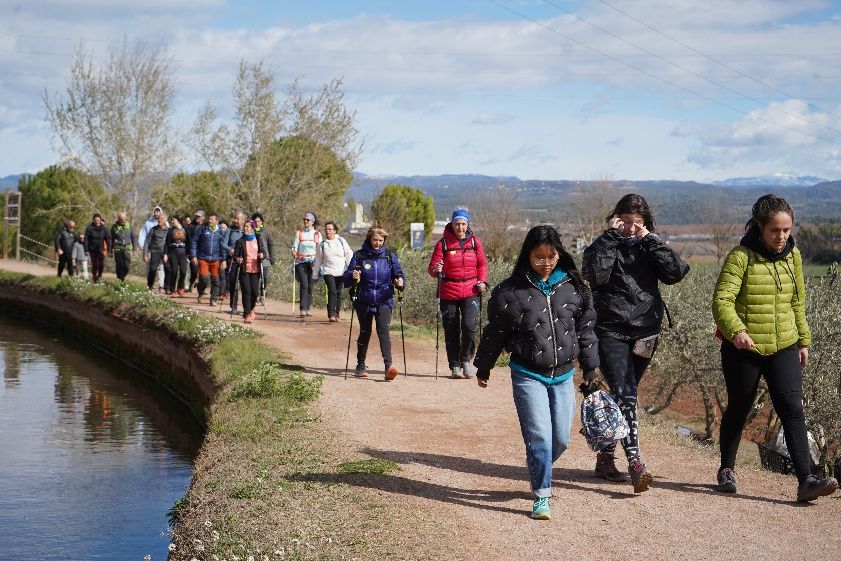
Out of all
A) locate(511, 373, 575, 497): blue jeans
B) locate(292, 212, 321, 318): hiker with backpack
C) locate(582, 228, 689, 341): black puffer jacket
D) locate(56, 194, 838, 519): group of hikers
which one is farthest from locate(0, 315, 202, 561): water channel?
locate(582, 228, 689, 341): black puffer jacket

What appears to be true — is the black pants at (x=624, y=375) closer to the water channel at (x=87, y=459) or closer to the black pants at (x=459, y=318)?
the water channel at (x=87, y=459)

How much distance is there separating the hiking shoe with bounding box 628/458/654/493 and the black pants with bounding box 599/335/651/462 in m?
0.05

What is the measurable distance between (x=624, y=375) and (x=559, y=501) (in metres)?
1.01

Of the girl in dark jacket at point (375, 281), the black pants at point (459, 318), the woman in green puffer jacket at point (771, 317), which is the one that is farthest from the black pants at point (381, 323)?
the woman in green puffer jacket at point (771, 317)

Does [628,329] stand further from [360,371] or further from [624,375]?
[360,371]

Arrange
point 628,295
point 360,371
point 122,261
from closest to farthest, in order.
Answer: point 628,295
point 360,371
point 122,261

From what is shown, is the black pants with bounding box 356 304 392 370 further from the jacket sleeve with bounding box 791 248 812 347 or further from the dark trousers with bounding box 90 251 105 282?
the dark trousers with bounding box 90 251 105 282

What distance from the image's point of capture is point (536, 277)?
322 inches

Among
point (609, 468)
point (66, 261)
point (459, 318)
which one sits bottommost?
point (609, 468)

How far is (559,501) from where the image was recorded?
8.56 meters

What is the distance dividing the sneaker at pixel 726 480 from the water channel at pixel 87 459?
484 cm

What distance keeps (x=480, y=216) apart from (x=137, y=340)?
34347mm

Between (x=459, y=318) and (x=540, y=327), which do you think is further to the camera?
(x=459, y=318)

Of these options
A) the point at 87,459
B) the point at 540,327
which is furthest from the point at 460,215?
the point at 540,327
